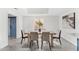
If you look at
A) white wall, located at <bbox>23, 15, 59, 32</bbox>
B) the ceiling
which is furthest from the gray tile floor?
the ceiling

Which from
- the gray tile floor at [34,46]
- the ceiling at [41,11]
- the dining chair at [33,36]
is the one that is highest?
the ceiling at [41,11]

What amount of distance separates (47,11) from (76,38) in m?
0.98

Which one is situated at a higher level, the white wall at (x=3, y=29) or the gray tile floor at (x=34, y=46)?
the white wall at (x=3, y=29)

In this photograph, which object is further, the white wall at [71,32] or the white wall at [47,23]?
the white wall at [47,23]

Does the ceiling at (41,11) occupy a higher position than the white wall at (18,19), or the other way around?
the ceiling at (41,11)

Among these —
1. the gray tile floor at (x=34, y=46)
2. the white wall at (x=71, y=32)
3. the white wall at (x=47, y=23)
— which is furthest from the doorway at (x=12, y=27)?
the white wall at (x=71, y=32)

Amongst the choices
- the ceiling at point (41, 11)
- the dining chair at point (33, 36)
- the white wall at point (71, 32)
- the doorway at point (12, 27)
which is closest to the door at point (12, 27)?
the doorway at point (12, 27)

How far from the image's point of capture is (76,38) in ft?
9.20

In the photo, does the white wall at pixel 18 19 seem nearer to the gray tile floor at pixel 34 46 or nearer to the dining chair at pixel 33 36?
the gray tile floor at pixel 34 46

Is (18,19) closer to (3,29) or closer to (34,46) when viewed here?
(3,29)

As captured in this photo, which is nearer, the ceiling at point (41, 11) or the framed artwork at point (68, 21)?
the ceiling at point (41, 11)
